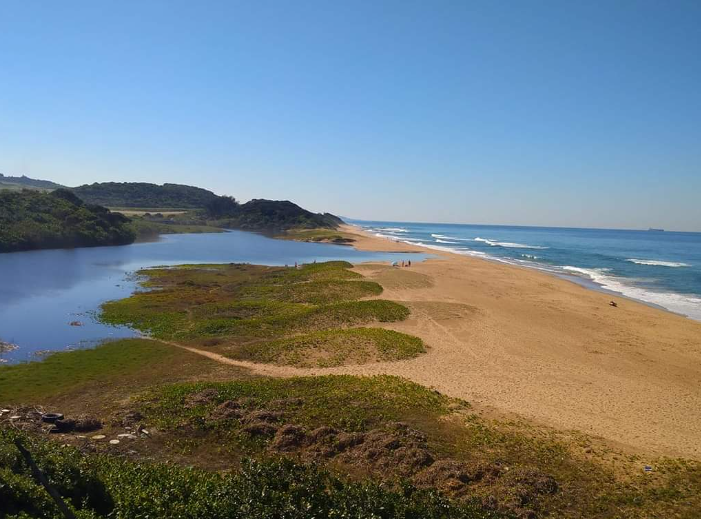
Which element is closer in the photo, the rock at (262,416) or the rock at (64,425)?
the rock at (64,425)

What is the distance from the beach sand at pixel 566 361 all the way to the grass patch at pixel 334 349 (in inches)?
47.3

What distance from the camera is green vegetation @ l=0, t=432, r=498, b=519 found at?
29.5 feet

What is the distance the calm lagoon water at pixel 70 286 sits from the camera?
27922 mm

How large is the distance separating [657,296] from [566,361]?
3311 cm

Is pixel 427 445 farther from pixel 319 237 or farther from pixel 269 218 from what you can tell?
pixel 269 218

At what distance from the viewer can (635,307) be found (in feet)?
138

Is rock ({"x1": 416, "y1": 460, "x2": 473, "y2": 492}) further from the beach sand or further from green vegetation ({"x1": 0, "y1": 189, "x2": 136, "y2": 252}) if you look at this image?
green vegetation ({"x1": 0, "y1": 189, "x2": 136, "y2": 252})

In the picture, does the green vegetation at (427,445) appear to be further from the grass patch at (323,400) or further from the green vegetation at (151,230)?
the green vegetation at (151,230)

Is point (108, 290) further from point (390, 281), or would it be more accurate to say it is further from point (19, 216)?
point (19, 216)

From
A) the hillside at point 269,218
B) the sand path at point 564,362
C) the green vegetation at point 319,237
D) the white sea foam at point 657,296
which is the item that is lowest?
the sand path at point 564,362

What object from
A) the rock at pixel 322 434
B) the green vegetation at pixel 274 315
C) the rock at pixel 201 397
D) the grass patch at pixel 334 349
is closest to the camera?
the rock at pixel 322 434

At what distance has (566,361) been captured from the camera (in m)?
25.6

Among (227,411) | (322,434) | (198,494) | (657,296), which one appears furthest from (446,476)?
(657,296)

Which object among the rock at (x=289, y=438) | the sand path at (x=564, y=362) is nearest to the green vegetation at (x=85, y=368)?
the sand path at (x=564, y=362)
